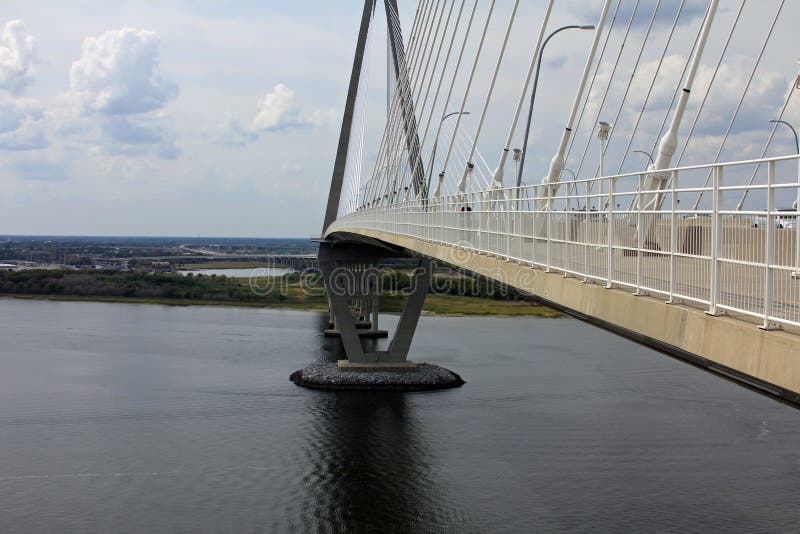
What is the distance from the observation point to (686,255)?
5875 mm

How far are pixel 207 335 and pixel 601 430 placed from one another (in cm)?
2875

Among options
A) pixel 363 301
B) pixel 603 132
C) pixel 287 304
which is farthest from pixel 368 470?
pixel 287 304

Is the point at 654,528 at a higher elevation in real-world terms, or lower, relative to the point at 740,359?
lower

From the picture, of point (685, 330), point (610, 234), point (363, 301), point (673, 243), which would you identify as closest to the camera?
point (685, 330)

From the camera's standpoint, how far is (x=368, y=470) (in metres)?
19.1

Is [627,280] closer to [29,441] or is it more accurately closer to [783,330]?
[783,330]

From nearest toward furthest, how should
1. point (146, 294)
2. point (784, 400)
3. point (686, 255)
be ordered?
point (784, 400) < point (686, 255) < point (146, 294)

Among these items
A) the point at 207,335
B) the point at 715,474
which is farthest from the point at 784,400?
the point at 207,335

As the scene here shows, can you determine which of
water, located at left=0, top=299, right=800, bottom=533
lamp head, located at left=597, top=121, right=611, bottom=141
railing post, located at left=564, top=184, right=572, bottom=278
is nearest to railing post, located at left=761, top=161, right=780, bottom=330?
railing post, located at left=564, top=184, right=572, bottom=278

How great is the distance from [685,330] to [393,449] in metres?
15.8

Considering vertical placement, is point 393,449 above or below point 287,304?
above

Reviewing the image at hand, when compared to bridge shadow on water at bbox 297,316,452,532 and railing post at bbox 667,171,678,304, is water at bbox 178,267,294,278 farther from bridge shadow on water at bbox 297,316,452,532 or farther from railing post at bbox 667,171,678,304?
railing post at bbox 667,171,678,304

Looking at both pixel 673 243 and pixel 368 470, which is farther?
pixel 368 470

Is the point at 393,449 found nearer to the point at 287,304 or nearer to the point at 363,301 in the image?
the point at 363,301
